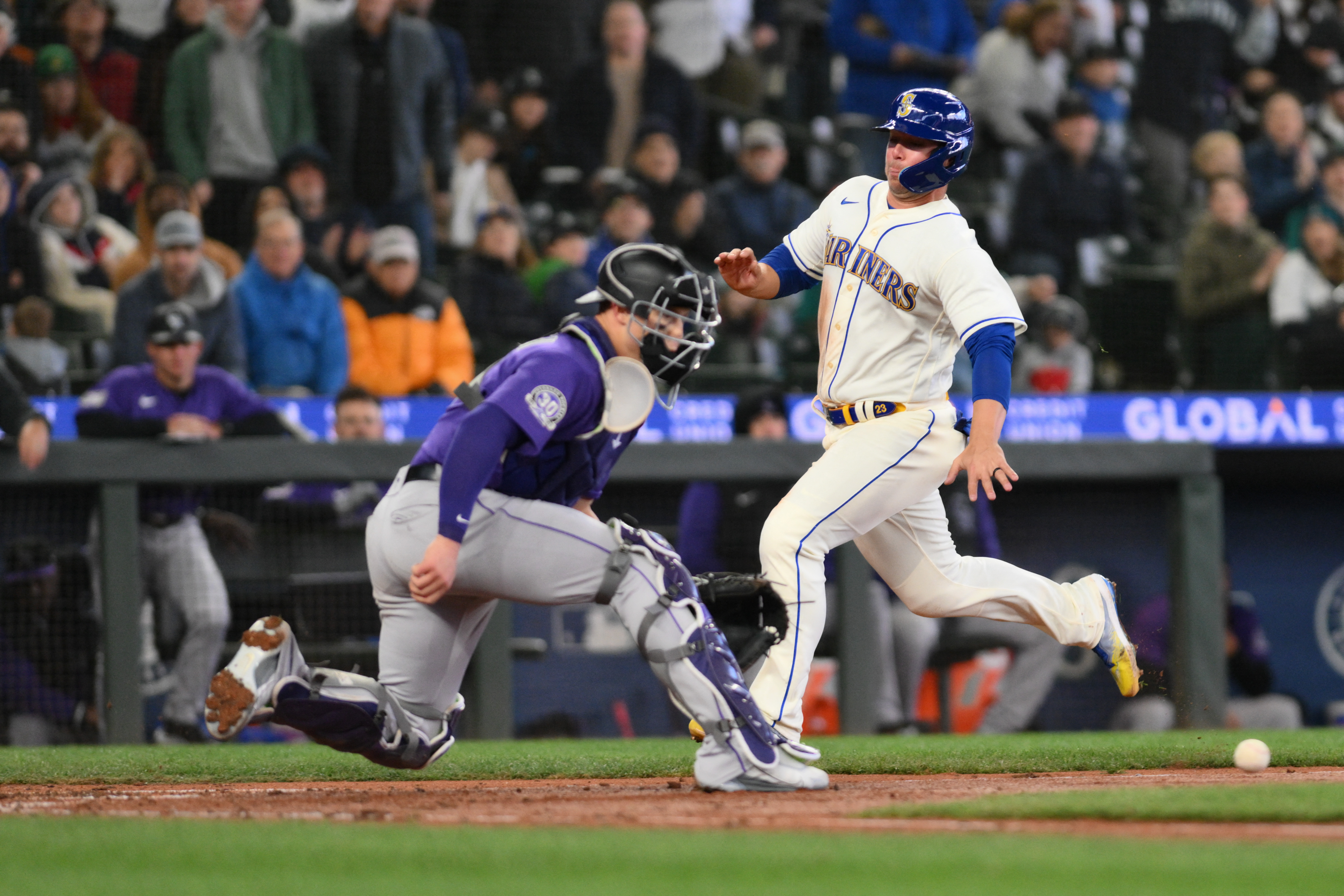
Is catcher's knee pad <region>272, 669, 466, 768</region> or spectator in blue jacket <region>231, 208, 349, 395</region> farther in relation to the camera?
spectator in blue jacket <region>231, 208, 349, 395</region>

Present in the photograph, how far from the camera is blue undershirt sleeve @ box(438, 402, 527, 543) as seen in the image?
354 centimetres

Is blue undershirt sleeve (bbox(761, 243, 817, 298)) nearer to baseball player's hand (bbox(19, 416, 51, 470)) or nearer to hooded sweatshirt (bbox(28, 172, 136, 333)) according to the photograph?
baseball player's hand (bbox(19, 416, 51, 470))

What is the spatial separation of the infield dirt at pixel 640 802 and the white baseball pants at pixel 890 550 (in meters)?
0.37

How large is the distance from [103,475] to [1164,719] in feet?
16.2

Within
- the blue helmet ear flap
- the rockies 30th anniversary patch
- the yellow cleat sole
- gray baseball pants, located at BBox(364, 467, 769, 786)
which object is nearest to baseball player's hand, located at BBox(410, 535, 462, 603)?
gray baseball pants, located at BBox(364, 467, 769, 786)

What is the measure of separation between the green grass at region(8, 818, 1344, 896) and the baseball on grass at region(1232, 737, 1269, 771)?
71.7 inches

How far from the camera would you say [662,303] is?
3.82 meters

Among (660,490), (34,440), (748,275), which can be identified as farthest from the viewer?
(660,490)

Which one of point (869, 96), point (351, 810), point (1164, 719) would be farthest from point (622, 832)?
point (869, 96)

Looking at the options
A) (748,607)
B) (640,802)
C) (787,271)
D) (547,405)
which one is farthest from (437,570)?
(787,271)

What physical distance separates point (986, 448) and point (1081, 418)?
4669mm

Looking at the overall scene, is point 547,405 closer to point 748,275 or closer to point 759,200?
point 748,275

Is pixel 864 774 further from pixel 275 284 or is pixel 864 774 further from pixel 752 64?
pixel 752 64

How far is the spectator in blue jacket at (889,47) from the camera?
10.3m
